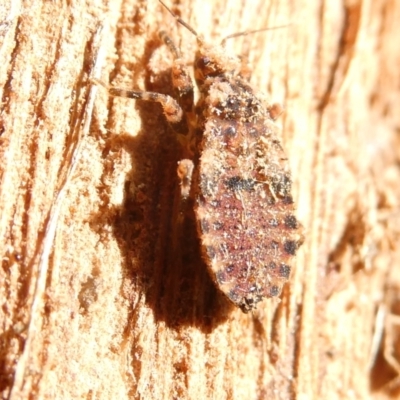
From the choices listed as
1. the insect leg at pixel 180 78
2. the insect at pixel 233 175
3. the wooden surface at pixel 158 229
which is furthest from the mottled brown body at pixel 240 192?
the wooden surface at pixel 158 229

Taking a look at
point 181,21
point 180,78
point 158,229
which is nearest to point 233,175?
point 158,229

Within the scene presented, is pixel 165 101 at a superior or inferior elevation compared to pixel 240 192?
superior

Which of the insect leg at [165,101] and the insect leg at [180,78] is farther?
the insect leg at [180,78]

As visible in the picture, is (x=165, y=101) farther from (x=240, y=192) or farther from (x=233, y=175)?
(x=240, y=192)

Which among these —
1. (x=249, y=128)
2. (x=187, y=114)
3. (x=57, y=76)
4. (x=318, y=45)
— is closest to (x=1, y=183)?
(x=57, y=76)

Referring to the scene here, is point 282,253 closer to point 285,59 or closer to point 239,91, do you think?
point 239,91

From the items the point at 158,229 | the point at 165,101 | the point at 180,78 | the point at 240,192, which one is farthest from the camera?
the point at 180,78

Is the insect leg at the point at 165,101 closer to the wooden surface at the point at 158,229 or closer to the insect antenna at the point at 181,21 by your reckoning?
the wooden surface at the point at 158,229

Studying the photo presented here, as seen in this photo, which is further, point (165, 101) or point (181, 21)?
point (181, 21)
